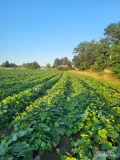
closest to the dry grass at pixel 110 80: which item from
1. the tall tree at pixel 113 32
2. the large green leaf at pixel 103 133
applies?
the tall tree at pixel 113 32

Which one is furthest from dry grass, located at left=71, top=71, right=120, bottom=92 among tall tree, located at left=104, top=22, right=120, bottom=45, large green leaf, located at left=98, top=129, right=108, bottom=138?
large green leaf, located at left=98, top=129, right=108, bottom=138

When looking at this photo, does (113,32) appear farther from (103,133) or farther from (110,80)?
(103,133)

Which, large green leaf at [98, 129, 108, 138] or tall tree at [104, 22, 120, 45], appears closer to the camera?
large green leaf at [98, 129, 108, 138]

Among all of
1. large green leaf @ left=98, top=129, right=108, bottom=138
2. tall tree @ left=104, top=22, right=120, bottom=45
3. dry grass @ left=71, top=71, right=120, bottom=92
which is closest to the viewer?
large green leaf @ left=98, top=129, right=108, bottom=138

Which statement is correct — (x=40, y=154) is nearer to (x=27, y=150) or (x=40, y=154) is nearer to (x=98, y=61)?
(x=27, y=150)

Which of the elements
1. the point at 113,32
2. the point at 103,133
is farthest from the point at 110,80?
the point at 103,133

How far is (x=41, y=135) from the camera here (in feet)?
12.5

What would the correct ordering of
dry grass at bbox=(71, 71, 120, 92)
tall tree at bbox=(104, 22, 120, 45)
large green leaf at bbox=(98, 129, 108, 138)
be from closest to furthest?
large green leaf at bbox=(98, 129, 108, 138)
dry grass at bbox=(71, 71, 120, 92)
tall tree at bbox=(104, 22, 120, 45)

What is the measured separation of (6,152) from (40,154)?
2.98ft

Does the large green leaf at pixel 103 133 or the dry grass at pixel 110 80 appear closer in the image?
the large green leaf at pixel 103 133

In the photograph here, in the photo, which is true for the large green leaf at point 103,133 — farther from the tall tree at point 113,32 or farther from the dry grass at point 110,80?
the tall tree at point 113,32

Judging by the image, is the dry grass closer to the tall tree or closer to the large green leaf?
the tall tree

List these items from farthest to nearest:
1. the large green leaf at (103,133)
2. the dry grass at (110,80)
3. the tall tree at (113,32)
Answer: the tall tree at (113,32), the dry grass at (110,80), the large green leaf at (103,133)

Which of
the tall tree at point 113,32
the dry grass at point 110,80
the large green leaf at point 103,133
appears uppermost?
the tall tree at point 113,32
